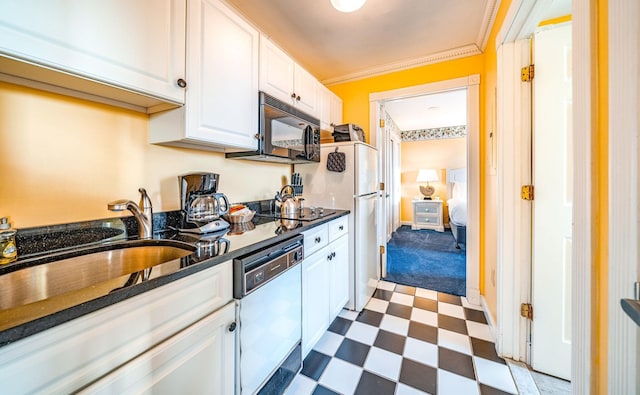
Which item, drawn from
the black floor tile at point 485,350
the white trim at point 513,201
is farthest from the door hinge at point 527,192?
the black floor tile at point 485,350

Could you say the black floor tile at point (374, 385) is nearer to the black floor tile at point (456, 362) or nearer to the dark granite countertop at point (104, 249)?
the black floor tile at point (456, 362)

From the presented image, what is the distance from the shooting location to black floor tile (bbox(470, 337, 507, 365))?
1441 mm

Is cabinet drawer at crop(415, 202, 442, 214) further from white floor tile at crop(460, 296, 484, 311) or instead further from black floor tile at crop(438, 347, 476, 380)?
black floor tile at crop(438, 347, 476, 380)

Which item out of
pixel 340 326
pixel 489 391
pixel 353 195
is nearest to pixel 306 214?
pixel 353 195

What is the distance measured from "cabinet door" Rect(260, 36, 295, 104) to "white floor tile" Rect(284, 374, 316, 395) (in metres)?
1.77

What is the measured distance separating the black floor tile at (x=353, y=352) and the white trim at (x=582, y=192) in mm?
997

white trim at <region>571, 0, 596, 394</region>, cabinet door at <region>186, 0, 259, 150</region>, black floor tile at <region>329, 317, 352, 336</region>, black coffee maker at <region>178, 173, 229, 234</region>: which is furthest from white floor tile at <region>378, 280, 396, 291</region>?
cabinet door at <region>186, 0, 259, 150</region>

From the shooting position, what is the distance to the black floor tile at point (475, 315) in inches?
72.6

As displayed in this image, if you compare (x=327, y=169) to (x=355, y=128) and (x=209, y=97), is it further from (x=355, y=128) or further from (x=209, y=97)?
(x=209, y=97)

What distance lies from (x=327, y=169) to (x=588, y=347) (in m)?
1.68

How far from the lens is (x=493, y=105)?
67.2 inches

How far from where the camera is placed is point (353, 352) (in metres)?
1.51

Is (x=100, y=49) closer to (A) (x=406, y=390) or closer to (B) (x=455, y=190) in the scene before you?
(A) (x=406, y=390)

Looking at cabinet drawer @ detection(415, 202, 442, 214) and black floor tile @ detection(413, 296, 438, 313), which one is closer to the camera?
black floor tile @ detection(413, 296, 438, 313)
